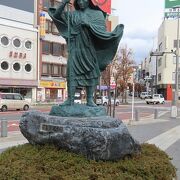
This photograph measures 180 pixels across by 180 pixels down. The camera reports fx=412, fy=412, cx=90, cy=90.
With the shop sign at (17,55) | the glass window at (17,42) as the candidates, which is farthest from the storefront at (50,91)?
the glass window at (17,42)

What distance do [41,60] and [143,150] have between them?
48484 mm

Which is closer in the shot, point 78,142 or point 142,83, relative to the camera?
point 78,142

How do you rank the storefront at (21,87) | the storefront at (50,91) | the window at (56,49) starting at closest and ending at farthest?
the storefront at (21,87)
the storefront at (50,91)
the window at (56,49)

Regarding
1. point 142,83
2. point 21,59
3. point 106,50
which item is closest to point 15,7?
point 21,59

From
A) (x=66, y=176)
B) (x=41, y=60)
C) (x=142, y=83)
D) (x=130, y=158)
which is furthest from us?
(x=142, y=83)

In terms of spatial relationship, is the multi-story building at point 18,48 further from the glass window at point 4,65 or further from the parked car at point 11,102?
the parked car at point 11,102

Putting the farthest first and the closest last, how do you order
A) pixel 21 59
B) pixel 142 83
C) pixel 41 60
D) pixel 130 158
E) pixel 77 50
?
pixel 142 83 < pixel 41 60 < pixel 21 59 < pixel 77 50 < pixel 130 158

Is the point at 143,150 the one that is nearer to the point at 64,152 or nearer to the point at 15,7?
the point at 64,152

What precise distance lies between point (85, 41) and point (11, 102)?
30.3 metres

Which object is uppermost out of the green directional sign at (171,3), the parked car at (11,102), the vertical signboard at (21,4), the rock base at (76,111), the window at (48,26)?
the vertical signboard at (21,4)

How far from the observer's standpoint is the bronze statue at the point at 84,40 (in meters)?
6.88

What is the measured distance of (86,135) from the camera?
5.86m

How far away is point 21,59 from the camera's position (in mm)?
50844

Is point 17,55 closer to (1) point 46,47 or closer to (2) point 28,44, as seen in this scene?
(2) point 28,44
